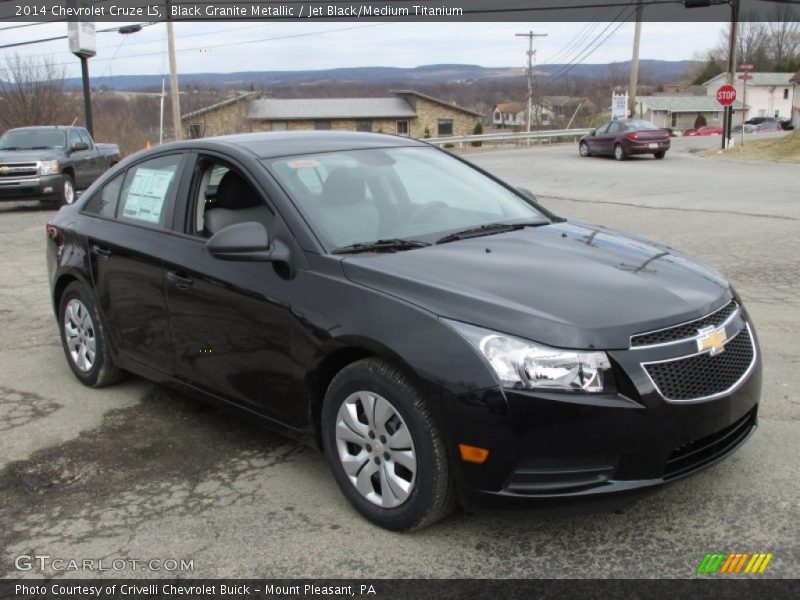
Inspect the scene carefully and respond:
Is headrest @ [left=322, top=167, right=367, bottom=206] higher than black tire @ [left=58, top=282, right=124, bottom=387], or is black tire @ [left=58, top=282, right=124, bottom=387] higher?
headrest @ [left=322, top=167, right=367, bottom=206]

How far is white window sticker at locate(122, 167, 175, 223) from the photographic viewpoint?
461 cm

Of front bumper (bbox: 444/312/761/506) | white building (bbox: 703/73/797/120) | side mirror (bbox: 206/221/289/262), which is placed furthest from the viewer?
white building (bbox: 703/73/797/120)

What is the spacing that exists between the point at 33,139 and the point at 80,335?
14005mm

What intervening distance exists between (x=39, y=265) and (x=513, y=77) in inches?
3694

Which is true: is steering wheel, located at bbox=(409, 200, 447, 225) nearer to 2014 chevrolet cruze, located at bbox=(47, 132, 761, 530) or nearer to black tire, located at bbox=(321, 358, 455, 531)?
2014 chevrolet cruze, located at bbox=(47, 132, 761, 530)

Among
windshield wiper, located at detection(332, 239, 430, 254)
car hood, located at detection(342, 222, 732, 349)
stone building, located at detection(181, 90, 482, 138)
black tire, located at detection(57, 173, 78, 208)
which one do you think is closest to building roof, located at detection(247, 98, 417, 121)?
stone building, located at detection(181, 90, 482, 138)

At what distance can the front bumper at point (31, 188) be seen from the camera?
627 inches

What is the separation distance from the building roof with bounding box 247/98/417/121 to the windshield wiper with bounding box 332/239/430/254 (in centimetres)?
7017

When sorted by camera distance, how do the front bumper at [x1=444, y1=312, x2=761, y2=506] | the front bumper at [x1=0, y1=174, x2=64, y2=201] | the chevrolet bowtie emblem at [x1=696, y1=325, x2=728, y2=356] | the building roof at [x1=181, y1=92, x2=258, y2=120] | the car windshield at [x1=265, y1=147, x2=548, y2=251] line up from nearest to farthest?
the front bumper at [x1=444, y1=312, x2=761, y2=506], the chevrolet bowtie emblem at [x1=696, y1=325, x2=728, y2=356], the car windshield at [x1=265, y1=147, x2=548, y2=251], the front bumper at [x1=0, y1=174, x2=64, y2=201], the building roof at [x1=181, y1=92, x2=258, y2=120]

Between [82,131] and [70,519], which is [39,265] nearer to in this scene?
[70,519]

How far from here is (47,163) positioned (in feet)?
53.3

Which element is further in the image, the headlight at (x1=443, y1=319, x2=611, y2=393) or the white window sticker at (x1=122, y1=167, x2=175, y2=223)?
the white window sticker at (x1=122, y1=167, x2=175, y2=223)

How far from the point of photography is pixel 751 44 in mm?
109500

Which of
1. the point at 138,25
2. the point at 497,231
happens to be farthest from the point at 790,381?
the point at 138,25
